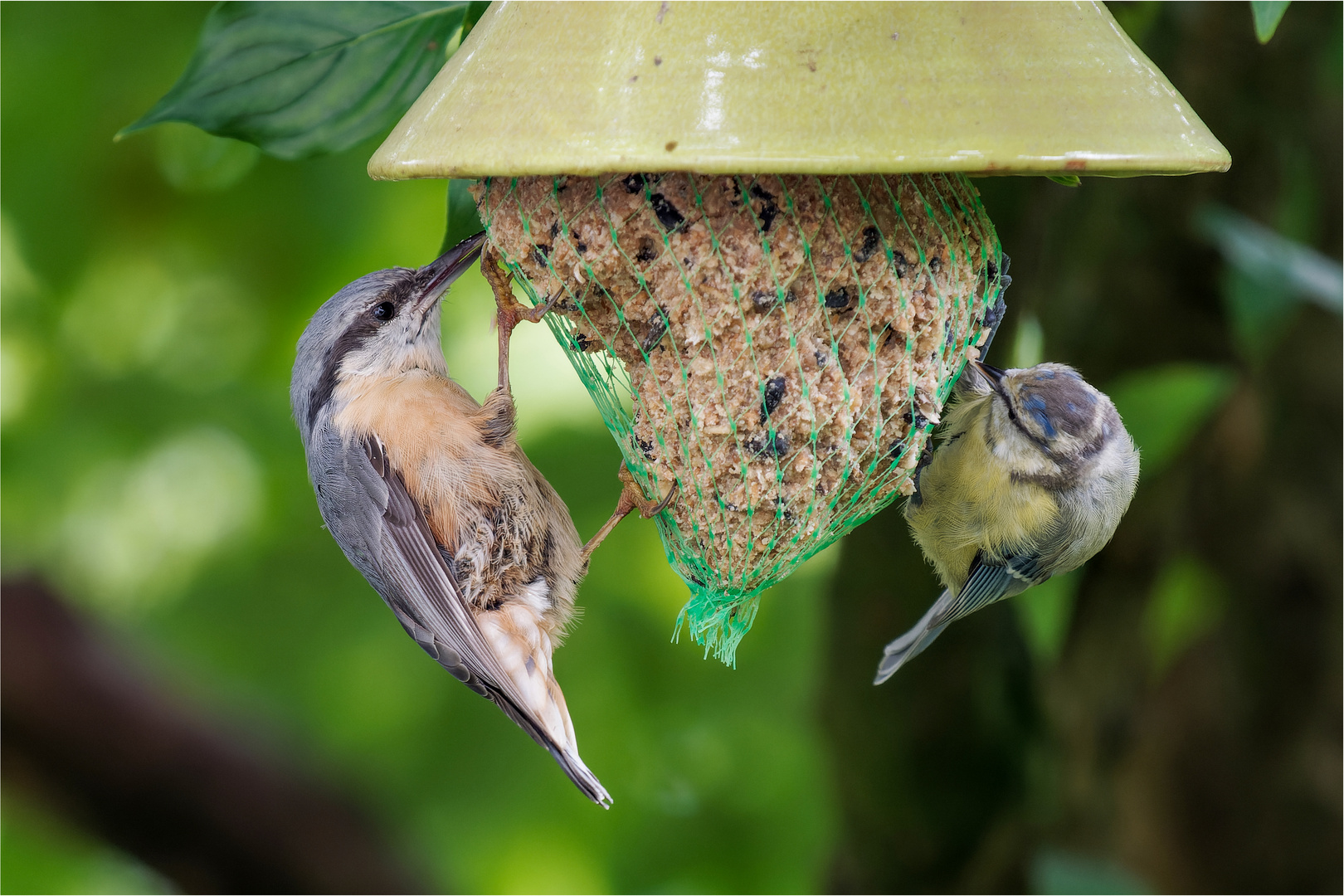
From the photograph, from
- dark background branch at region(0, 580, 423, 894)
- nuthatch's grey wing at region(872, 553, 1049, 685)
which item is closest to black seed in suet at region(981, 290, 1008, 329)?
nuthatch's grey wing at region(872, 553, 1049, 685)

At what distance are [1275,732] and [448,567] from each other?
3.65 meters

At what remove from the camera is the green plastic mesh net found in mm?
1521

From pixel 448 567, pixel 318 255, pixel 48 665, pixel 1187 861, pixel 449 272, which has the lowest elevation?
pixel 1187 861

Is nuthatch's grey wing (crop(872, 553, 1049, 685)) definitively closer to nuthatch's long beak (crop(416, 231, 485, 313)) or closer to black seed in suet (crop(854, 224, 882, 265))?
black seed in suet (crop(854, 224, 882, 265))

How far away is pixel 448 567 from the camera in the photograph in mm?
2225

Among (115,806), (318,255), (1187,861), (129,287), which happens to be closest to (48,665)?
(115,806)

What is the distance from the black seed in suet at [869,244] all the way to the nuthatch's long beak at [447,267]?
2.32 ft

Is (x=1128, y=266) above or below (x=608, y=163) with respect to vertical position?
below

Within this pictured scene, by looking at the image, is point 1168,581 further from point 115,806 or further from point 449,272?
point 115,806

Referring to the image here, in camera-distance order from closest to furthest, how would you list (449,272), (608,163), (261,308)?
(608,163) < (449,272) < (261,308)

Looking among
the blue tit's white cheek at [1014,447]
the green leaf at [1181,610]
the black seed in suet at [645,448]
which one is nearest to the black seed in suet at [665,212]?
the black seed in suet at [645,448]

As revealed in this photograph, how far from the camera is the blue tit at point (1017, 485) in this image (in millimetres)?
2369

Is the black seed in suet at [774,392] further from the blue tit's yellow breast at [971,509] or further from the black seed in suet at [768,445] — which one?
the blue tit's yellow breast at [971,509]

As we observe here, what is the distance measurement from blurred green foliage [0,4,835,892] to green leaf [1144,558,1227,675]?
1.12 meters
